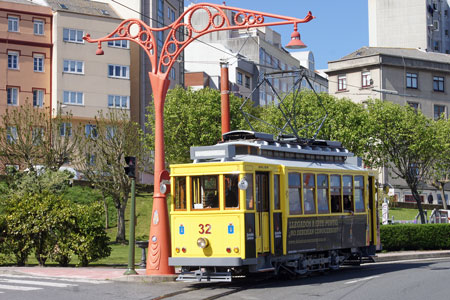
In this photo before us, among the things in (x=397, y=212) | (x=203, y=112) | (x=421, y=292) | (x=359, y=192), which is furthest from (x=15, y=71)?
(x=421, y=292)

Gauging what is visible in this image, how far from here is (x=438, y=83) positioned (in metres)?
71.4

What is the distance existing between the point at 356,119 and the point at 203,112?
10.1 meters

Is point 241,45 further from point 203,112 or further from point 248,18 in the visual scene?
point 248,18

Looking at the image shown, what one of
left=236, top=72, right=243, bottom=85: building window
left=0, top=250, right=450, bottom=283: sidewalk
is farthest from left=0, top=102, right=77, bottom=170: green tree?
left=236, top=72, right=243, bottom=85: building window

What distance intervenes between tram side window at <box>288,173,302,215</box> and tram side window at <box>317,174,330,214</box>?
101 cm

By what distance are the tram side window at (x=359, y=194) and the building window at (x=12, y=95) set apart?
3839 centimetres

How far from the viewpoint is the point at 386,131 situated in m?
47.4

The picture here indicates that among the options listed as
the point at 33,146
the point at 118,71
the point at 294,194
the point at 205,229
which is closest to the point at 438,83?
the point at 118,71

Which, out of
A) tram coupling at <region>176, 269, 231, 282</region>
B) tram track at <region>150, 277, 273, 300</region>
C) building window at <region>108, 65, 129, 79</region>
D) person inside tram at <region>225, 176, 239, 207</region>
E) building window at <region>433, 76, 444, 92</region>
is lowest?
tram track at <region>150, 277, 273, 300</region>

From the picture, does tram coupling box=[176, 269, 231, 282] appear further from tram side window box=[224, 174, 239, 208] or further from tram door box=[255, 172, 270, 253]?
tram side window box=[224, 174, 239, 208]

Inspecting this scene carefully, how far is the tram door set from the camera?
16.4m

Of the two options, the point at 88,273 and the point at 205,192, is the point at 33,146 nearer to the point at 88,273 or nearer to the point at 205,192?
the point at 88,273

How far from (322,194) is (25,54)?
40539 millimetres

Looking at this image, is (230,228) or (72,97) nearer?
(230,228)
